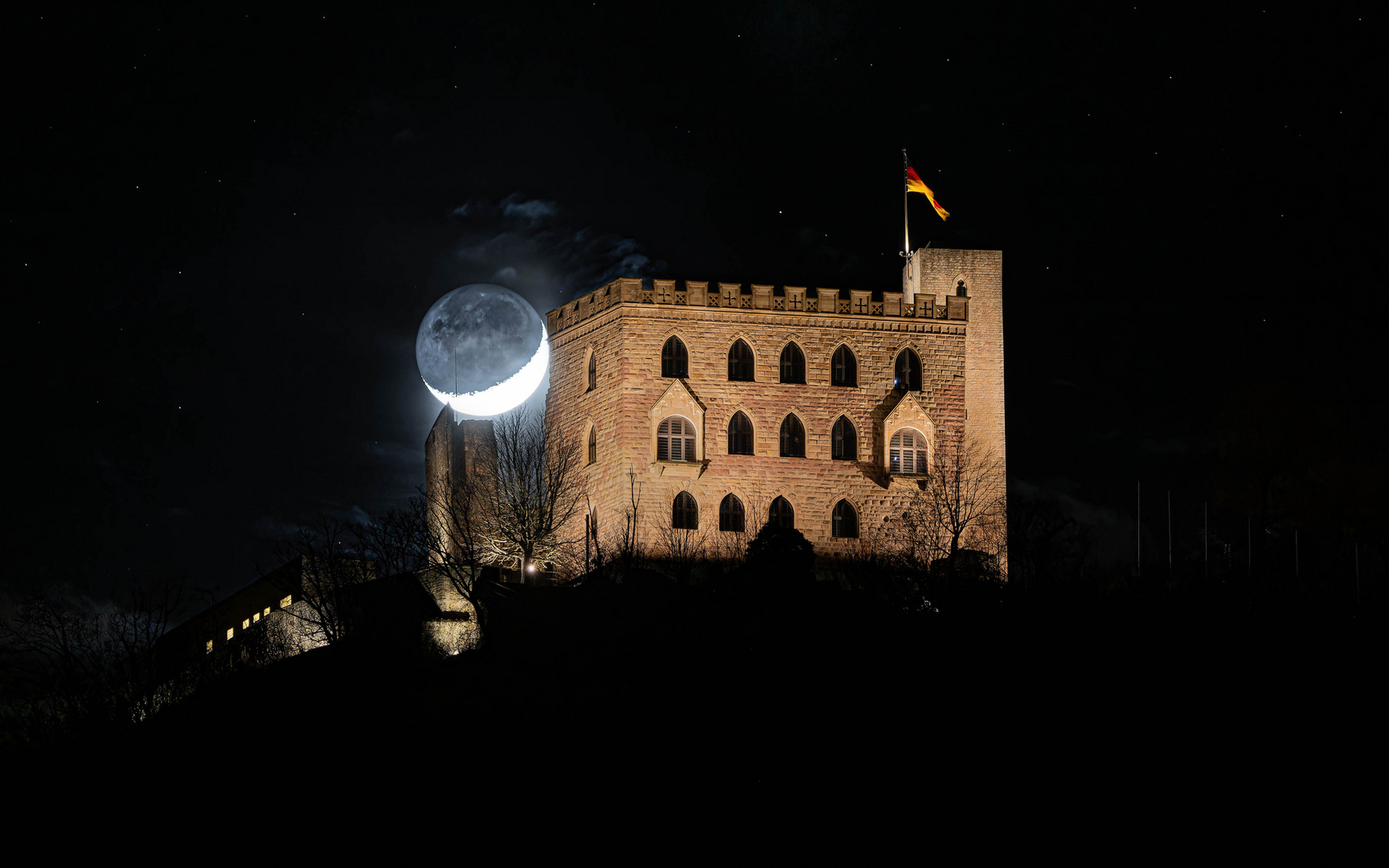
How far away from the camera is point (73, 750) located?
1811 inches

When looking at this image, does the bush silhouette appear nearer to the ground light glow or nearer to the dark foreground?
the dark foreground

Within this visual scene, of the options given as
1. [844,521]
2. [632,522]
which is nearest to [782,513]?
[844,521]

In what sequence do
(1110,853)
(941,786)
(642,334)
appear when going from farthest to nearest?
1. (642,334)
2. (941,786)
3. (1110,853)

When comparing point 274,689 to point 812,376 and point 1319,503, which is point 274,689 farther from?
point 1319,503

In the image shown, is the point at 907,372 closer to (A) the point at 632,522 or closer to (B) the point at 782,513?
(B) the point at 782,513

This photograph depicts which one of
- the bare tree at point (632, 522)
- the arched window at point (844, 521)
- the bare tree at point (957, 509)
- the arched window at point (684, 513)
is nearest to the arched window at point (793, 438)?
the arched window at point (844, 521)

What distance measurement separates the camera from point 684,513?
55.2 m

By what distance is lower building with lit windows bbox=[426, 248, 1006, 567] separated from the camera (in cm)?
5572

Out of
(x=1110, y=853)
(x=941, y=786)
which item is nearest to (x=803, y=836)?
(x=941, y=786)

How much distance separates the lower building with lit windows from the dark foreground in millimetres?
8264

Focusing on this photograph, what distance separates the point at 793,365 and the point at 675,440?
5.53 m

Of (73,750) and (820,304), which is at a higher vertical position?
(820,304)

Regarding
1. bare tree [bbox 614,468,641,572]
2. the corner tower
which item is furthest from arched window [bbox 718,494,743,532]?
the corner tower

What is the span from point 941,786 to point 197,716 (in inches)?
913
